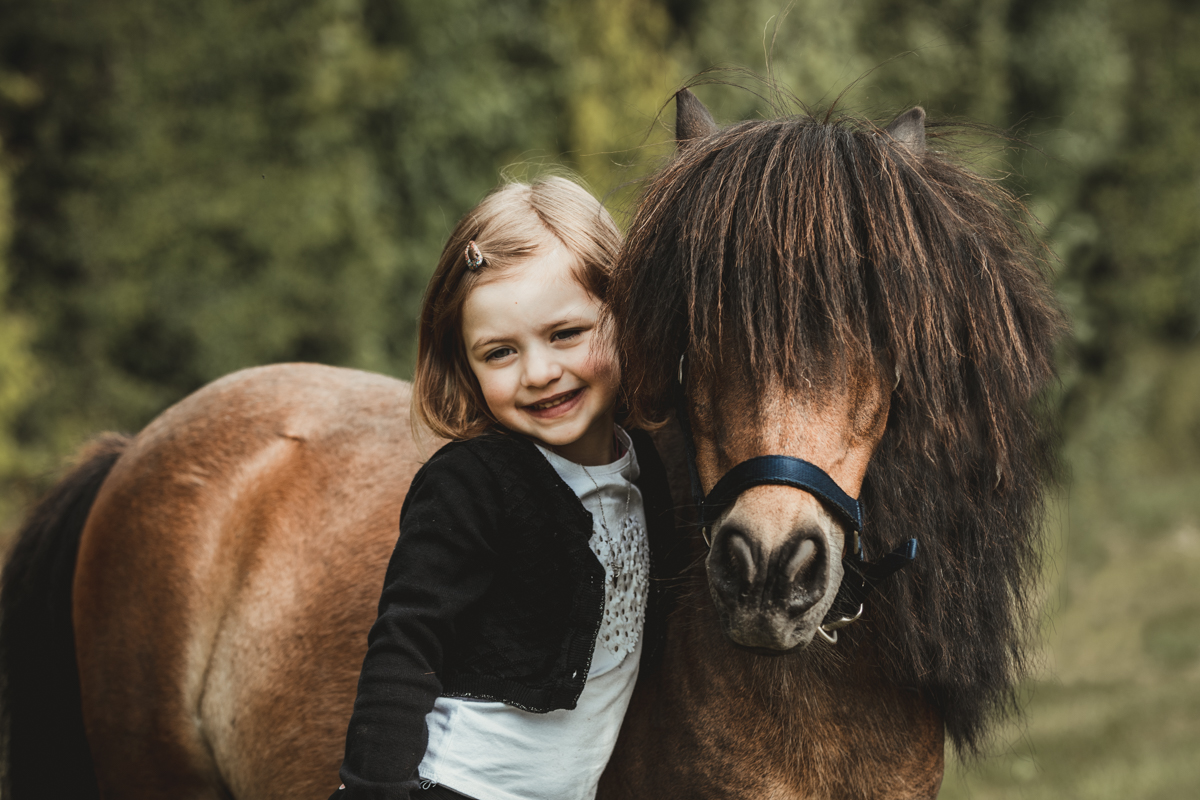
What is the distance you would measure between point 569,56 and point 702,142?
8965 mm

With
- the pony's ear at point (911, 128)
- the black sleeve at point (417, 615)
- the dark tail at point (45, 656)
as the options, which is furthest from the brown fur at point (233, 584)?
the pony's ear at point (911, 128)

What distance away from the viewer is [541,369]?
1.69 meters

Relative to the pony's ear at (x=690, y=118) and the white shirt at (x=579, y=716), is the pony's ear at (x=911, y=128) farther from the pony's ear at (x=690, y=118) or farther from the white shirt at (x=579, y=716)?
the white shirt at (x=579, y=716)

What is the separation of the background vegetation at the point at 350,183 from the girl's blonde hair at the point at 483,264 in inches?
141

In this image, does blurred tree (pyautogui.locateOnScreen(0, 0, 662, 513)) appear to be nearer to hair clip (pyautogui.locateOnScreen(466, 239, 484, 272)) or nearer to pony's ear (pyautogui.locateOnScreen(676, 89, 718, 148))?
pony's ear (pyautogui.locateOnScreen(676, 89, 718, 148))

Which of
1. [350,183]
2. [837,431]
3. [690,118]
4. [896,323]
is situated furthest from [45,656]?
[350,183]

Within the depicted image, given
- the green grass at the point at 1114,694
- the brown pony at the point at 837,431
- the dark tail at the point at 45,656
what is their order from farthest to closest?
the green grass at the point at 1114,694 → the dark tail at the point at 45,656 → the brown pony at the point at 837,431

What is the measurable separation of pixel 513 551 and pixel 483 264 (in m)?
0.53

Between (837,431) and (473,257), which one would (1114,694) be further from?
(473,257)

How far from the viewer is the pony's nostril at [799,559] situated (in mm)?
1335

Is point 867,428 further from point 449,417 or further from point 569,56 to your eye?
point 569,56

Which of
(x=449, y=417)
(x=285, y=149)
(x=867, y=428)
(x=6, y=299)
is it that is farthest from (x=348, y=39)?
(x=867, y=428)

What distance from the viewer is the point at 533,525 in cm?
169

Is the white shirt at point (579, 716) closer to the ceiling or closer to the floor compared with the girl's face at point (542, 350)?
closer to the floor
